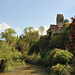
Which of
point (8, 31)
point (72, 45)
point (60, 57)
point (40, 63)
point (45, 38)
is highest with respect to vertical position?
point (8, 31)

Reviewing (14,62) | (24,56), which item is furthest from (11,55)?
(24,56)

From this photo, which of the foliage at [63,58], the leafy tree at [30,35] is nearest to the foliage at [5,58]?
the foliage at [63,58]

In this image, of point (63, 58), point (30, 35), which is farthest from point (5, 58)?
point (30, 35)

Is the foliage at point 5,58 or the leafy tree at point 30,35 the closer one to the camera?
the foliage at point 5,58

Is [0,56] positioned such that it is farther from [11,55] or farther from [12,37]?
[12,37]

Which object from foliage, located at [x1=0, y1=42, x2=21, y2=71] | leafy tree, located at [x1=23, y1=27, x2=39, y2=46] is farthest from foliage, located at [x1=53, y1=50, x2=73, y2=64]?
leafy tree, located at [x1=23, y1=27, x2=39, y2=46]

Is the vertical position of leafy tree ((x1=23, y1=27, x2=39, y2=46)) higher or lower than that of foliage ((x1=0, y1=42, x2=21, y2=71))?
higher

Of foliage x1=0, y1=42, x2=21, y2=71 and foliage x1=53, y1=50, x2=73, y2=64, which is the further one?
foliage x1=0, y1=42, x2=21, y2=71

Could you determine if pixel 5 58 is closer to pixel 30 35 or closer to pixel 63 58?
pixel 63 58

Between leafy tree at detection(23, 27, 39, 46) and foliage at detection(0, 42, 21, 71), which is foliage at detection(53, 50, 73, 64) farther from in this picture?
leafy tree at detection(23, 27, 39, 46)

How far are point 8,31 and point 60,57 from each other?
149 ft

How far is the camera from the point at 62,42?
27141 millimetres

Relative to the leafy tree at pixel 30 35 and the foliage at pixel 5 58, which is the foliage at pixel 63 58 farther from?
the leafy tree at pixel 30 35

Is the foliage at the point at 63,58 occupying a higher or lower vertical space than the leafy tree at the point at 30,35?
lower
